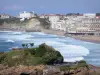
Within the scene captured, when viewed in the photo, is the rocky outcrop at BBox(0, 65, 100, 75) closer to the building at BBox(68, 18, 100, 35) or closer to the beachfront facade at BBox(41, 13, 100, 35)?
the beachfront facade at BBox(41, 13, 100, 35)

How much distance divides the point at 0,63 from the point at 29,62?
1.50 m

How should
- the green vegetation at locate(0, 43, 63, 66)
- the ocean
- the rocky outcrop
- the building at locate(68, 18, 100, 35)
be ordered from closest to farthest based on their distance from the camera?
the rocky outcrop < the green vegetation at locate(0, 43, 63, 66) < the ocean < the building at locate(68, 18, 100, 35)

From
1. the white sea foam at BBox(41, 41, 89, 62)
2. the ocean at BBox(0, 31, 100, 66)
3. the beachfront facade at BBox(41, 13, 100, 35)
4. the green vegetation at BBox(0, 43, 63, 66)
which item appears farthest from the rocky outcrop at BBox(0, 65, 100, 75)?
the beachfront facade at BBox(41, 13, 100, 35)

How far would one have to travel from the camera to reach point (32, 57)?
50.9 ft

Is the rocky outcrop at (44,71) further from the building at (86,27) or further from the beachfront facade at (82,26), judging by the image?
the building at (86,27)

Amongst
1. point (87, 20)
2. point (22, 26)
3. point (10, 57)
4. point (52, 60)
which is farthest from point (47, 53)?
point (22, 26)

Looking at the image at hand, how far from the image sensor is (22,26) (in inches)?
4259

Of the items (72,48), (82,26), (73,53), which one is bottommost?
(72,48)

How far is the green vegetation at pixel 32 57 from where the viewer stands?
1535 centimetres

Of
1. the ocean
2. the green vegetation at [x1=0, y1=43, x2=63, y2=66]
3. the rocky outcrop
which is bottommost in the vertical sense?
the ocean

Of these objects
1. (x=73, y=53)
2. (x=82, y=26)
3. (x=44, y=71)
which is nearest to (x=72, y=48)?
(x=73, y=53)

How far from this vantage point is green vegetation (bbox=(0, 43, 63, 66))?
15352 mm

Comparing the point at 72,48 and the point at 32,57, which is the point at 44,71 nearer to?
the point at 32,57

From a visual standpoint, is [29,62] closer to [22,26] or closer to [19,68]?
[19,68]
